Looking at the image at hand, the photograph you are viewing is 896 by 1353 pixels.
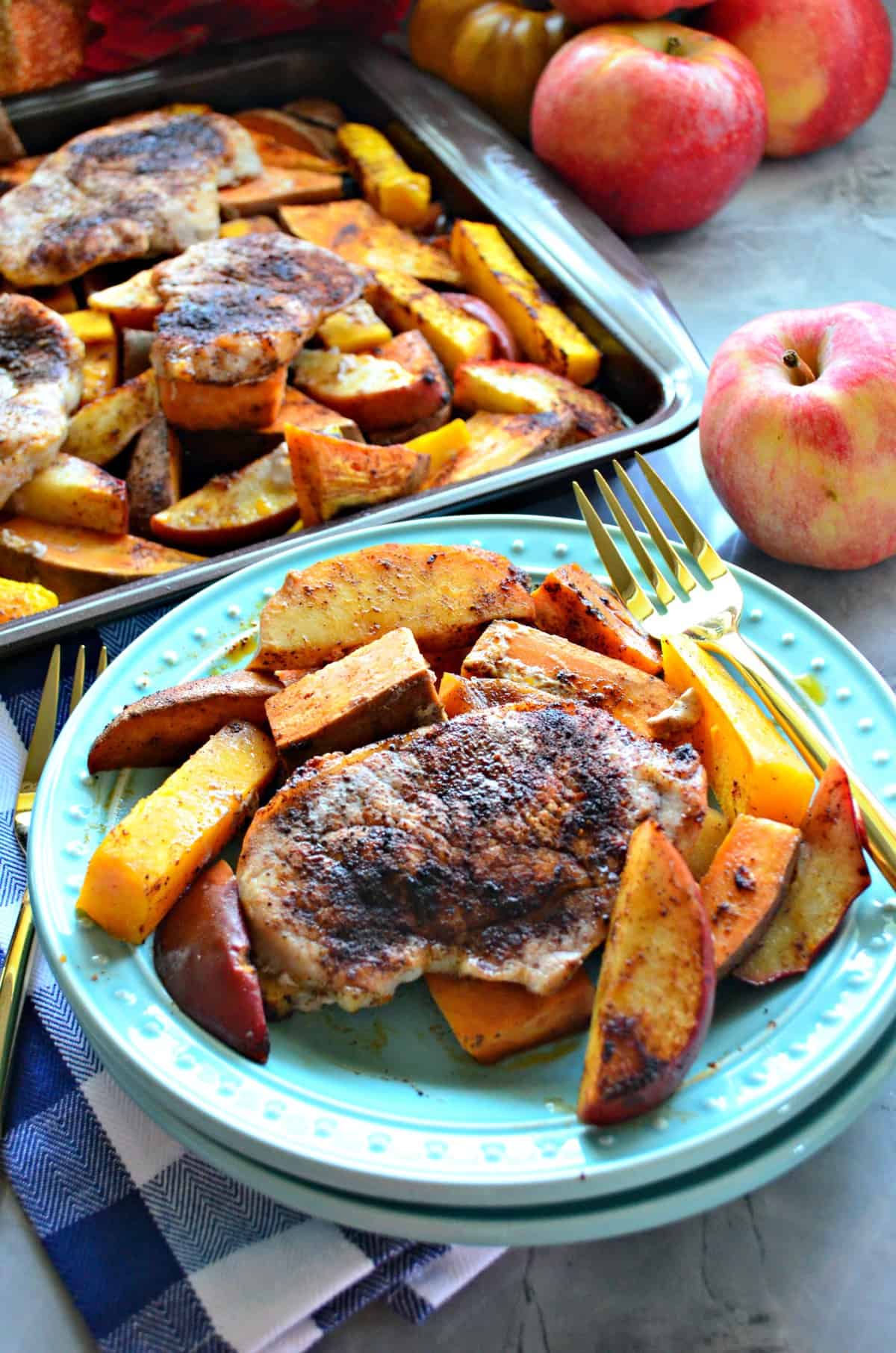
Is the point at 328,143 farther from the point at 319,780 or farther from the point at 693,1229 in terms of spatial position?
the point at 693,1229

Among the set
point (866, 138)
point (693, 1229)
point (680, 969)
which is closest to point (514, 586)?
point (680, 969)

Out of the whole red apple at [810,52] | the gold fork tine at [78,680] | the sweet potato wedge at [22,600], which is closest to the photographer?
the gold fork tine at [78,680]

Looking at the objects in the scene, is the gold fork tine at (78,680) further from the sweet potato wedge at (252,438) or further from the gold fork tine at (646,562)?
the gold fork tine at (646,562)

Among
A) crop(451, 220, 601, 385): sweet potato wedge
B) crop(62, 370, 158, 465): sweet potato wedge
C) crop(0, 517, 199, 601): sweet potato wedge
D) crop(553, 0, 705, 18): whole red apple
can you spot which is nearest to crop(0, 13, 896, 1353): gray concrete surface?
crop(0, 517, 199, 601): sweet potato wedge

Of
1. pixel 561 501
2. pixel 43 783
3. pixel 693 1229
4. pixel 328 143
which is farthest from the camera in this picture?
pixel 328 143

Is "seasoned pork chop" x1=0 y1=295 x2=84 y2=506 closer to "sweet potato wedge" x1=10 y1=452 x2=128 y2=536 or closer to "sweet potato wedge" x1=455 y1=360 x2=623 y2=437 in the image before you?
"sweet potato wedge" x1=10 y1=452 x2=128 y2=536

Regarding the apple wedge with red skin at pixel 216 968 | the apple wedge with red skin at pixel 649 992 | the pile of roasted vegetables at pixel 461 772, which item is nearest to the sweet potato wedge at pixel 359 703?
the pile of roasted vegetables at pixel 461 772
